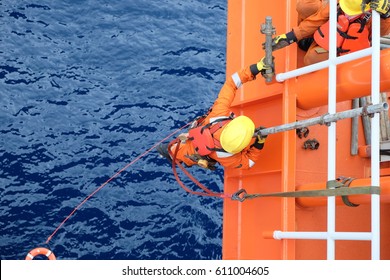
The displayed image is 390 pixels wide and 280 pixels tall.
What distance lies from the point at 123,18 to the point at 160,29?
2.00ft

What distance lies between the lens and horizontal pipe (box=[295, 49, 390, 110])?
12.7 feet

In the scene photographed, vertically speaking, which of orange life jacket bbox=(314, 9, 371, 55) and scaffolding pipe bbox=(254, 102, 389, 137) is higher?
orange life jacket bbox=(314, 9, 371, 55)

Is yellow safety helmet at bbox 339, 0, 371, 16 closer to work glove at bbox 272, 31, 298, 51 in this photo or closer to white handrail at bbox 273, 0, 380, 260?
white handrail at bbox 273, 0, 380, 260

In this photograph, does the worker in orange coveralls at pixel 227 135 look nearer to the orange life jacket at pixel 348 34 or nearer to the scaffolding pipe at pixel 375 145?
the orange life jacket at pixel 348 34

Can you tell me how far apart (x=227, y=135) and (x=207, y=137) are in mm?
270

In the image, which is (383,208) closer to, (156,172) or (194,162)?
(194,162)

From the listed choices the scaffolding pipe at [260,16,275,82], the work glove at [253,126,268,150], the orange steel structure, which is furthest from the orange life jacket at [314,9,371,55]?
the work glove at [253,126,268,150]

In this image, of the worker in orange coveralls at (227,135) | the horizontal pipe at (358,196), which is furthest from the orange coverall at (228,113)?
the horizontal pipe at (358,196)

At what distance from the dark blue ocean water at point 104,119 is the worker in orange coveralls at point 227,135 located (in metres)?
3.64

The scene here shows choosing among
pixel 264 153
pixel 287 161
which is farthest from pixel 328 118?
pixel 264 153

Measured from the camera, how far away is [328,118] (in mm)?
3865

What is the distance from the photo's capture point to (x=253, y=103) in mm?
5035

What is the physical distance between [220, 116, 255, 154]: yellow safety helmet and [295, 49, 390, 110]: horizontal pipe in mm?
405
